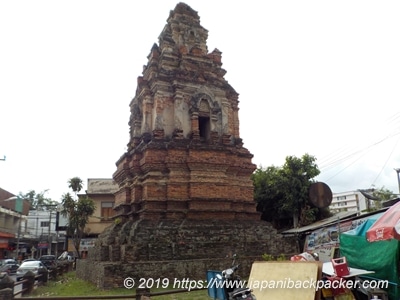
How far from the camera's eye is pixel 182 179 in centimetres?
1536

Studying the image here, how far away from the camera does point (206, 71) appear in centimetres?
1808

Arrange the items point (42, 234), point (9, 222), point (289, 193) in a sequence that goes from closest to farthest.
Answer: point (289, 193) < point (9, 222) < point (42, 234)

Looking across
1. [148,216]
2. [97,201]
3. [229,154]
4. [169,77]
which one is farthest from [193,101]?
[97,201]

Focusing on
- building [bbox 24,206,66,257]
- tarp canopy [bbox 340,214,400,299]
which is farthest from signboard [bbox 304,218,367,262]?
building [bbox 24,206,66,257]

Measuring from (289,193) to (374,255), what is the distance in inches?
626

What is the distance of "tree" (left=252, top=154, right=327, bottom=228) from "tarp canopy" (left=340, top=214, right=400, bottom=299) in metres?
14.5

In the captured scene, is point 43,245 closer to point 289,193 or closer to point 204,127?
point 289,193

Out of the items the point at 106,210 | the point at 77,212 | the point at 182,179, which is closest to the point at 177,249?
the point at 182,179

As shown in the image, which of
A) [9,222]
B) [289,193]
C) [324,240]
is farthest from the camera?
[9,222]

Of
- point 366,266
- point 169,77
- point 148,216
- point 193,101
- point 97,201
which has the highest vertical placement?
point 169,77

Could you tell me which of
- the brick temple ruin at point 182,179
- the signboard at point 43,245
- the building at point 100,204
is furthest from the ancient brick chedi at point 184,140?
the signboard at point 43,245

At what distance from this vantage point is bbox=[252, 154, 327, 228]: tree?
24.1 meters

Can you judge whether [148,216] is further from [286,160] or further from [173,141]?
[286,160]

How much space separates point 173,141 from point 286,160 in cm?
1178
